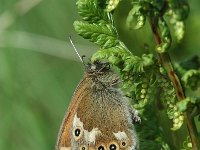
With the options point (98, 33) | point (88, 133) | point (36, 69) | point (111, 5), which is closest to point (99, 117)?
point (88, 133)

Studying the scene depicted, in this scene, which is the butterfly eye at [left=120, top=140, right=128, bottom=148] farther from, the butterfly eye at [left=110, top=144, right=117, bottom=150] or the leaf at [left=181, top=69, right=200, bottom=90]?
the leaf at [left=181, top=69, right=200, bottom=90]

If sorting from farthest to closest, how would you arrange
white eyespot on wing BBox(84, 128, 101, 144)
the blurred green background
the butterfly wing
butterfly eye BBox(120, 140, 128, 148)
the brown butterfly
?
the blurred green background < the butterfly wing < white eyespot on wing BBox(84, 128, 101, 144) < the brown butterfly < butterfly eye BBox(120, 140, 128, 148)

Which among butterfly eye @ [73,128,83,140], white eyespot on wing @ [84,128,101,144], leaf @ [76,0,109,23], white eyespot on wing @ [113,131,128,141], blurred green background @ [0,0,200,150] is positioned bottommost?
white eyespot on wing @ [113,131,128,141]

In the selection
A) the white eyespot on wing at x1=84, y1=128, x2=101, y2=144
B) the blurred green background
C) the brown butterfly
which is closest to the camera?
the brown butterfly

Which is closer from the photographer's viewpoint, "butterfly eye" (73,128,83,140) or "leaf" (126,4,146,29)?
"leaf" (126,4,146,29)

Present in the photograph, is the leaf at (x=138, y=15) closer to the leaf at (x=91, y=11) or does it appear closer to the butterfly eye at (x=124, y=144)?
the leaf at (x=91, y=11)

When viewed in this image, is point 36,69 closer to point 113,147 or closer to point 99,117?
point 99,117

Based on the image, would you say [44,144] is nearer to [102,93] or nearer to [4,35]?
[4,35]

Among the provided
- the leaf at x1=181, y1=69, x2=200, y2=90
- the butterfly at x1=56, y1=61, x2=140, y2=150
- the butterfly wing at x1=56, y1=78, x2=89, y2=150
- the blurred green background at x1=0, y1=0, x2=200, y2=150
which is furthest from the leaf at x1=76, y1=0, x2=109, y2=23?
the blurred green background at x1=0, y1=0, x2=200, y2=150
